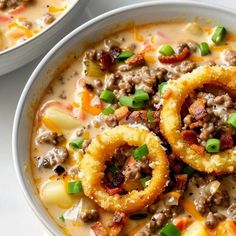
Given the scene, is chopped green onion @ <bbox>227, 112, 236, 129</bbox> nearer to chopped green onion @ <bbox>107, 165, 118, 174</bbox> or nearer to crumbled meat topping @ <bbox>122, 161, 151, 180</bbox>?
crumbled meat topping @ <bbox>122, 161, 151, 180</bbox>

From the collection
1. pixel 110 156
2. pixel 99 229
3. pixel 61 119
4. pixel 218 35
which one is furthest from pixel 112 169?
pixel 218 35

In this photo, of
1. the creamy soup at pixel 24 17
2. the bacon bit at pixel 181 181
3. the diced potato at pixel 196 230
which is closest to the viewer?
the diced potato at pixel 196 230

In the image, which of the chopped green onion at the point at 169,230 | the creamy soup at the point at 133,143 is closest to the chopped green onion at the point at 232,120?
the creamy soup at the point at 133,143

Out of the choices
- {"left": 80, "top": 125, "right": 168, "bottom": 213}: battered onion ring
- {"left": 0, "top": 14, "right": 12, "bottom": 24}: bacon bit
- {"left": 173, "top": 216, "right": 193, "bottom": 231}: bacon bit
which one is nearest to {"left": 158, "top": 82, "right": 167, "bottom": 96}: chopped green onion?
{"left": 80, "top": 125, "right": 168, "bottom": 213}: battered onion ring

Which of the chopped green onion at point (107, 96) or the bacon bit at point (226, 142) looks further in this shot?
the chopped green onion at point (107, 96)

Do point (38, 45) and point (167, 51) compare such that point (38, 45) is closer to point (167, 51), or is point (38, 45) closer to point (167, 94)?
point (167, 51)

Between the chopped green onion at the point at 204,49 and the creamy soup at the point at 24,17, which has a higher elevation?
the chopped green onion at the point at 204,49

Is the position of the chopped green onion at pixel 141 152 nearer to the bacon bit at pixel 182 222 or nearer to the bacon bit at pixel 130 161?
the bacon bit at pixel 130 161

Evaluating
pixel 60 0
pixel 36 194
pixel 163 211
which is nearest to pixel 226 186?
pixel 163 211
